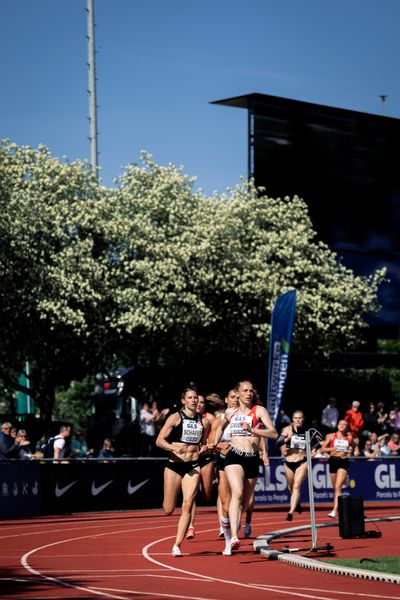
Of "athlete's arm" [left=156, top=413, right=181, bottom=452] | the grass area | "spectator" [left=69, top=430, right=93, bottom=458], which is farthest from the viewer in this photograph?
"spectator" [left=69, top=430, right=93, bottom=458]

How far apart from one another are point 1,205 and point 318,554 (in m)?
27.5

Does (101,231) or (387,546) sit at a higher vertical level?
(101,231)

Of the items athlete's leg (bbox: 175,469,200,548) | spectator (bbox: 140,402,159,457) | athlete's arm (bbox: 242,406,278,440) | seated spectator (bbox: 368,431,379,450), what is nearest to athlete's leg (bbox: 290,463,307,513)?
athlete's arm (bbox: 242,406,278,440)

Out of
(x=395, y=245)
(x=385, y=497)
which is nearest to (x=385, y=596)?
(x=385, y=497)

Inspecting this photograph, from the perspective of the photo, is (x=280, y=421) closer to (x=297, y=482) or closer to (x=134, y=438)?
(x=134, y=438)

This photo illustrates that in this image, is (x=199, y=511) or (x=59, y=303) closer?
(x=199, y=511)

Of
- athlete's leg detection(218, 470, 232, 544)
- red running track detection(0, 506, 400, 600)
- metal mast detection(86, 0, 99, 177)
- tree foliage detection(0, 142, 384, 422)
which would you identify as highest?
metal mast detection(86, 0, 99, 177)

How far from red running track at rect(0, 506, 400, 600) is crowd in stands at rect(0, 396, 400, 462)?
3.96 metres

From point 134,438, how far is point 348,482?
25.0 feet

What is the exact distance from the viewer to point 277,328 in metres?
35.3

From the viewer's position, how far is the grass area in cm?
1437

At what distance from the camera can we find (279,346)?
35406 millimetres

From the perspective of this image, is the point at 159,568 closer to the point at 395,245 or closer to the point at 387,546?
the point at 387,546

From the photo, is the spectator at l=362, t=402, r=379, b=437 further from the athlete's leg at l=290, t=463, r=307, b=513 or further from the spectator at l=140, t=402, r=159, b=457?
the athlete's leg at l=290, t=463, r=307, b=513
